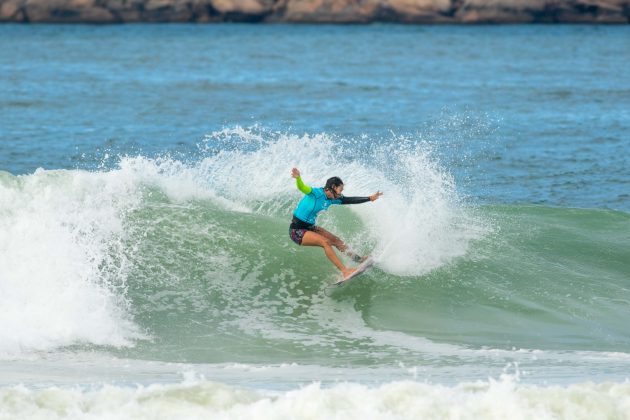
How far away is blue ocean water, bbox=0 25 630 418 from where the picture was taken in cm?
990

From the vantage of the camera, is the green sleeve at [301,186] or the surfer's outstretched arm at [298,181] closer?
the surfer's outstretched arm at [298,181]

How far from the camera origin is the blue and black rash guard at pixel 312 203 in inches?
545

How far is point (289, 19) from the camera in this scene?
87562mm

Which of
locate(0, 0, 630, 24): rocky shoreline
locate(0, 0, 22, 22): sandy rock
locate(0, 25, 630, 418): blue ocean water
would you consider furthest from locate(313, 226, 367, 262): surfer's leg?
locate(0, 0, 22, 22): sandy rock

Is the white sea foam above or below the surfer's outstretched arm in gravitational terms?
below

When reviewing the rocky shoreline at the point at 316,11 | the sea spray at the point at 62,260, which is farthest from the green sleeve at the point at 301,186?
the rocky shoreline at the point at 316,11

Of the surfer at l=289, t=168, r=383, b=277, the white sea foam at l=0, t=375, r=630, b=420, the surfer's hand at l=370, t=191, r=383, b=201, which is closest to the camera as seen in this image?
the white sea foam at l=0, t=375, r=630, b=420

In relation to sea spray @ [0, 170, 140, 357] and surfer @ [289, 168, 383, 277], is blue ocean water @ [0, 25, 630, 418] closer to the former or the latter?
sea spray @ [0, 170, 140, 357]

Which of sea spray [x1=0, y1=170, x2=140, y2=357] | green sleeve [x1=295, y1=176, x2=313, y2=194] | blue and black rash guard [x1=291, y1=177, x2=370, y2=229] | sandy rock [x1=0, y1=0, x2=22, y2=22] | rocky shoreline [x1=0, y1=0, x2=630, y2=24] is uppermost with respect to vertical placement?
rocky shoreline [x1=0, y1=0, x2=630, y2=24]

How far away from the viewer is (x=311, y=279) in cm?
1476

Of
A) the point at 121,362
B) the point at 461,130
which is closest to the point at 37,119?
the point at 461,130

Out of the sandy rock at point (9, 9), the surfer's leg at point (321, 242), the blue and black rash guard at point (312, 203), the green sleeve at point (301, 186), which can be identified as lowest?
the surfer's leg at point (321, 242)

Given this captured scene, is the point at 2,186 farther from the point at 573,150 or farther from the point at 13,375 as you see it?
the point at 573,150

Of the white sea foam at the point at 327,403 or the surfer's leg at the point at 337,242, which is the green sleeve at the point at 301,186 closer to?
the surfer's leg at the point at 337,242
